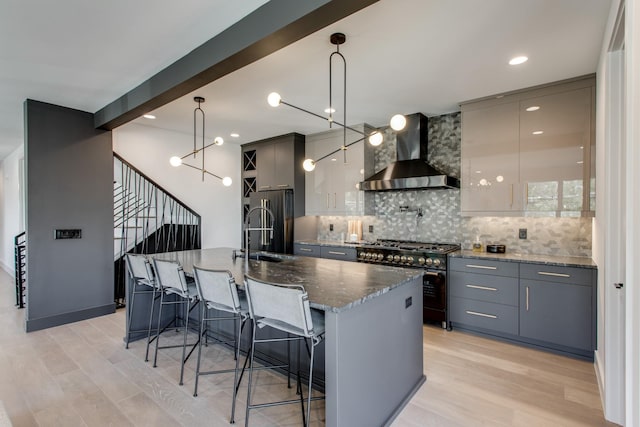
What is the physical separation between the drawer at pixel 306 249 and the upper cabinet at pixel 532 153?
2.18 meters

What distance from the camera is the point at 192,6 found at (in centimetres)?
195

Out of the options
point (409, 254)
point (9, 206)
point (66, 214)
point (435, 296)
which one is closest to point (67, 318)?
point (66, 214)

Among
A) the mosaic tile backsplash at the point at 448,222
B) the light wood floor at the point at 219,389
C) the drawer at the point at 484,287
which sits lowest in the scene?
the light wood floor at the point at 219,389

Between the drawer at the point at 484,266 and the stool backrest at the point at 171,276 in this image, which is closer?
the stool backrest at the point at 171,276

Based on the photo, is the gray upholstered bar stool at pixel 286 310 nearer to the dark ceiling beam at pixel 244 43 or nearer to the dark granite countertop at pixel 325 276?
the dark granite countertop at pixel 325 276

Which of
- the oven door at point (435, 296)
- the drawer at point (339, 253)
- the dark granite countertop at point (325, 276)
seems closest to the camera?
the dark granite countertop at point (325, 276)

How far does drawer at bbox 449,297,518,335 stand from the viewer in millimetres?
3205

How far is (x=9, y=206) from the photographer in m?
7.03

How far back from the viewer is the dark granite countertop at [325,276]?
5.65ft

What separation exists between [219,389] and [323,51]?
9.18 feet

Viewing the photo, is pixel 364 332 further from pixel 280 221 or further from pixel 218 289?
pixel 280 221

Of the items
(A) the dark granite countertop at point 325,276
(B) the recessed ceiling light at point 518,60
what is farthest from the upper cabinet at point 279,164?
(B) the recessed ceiling light at point 518,60

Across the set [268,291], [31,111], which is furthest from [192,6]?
[31,111]

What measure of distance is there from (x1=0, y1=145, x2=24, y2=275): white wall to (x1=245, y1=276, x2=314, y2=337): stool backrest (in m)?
6.87
